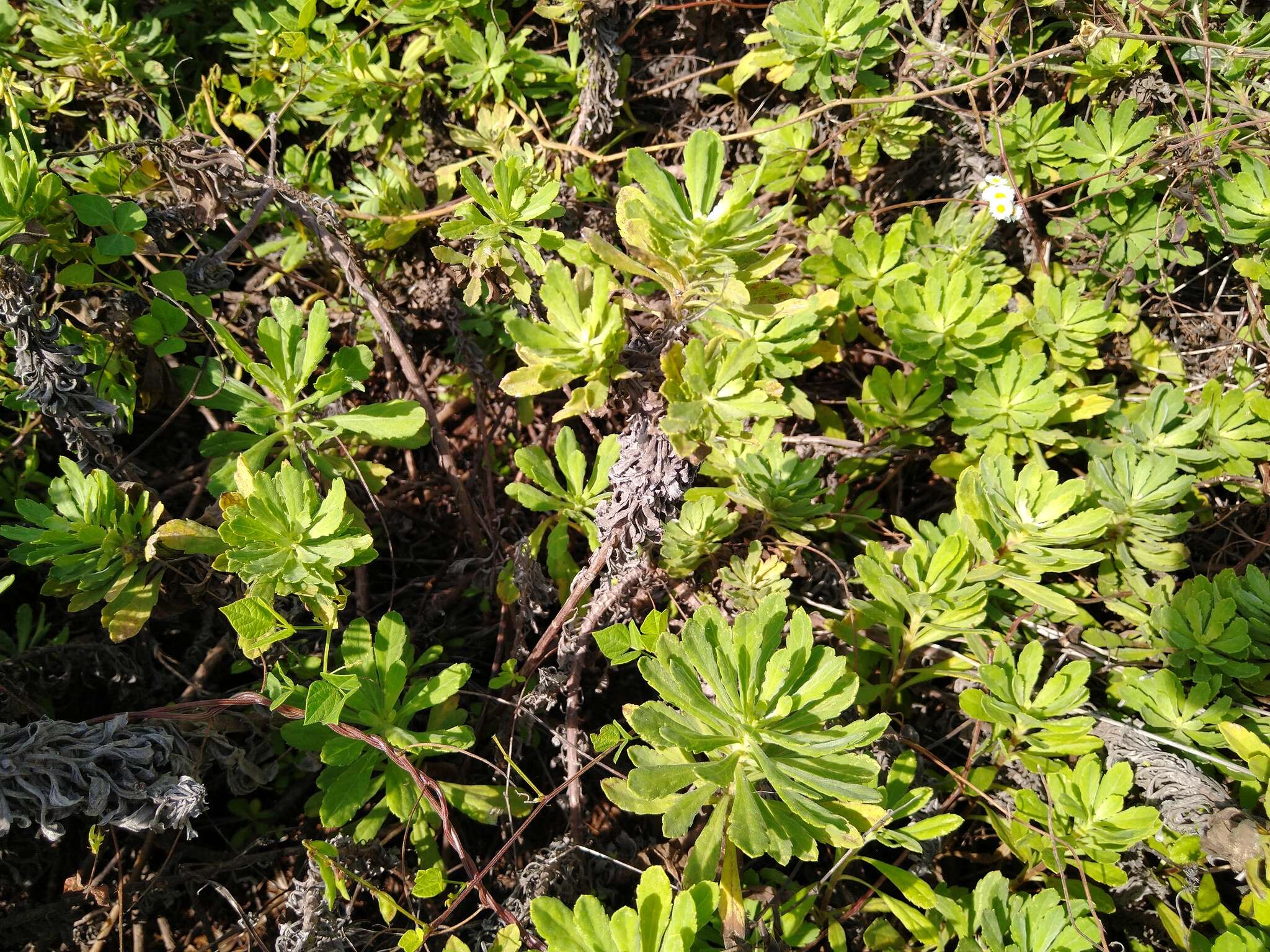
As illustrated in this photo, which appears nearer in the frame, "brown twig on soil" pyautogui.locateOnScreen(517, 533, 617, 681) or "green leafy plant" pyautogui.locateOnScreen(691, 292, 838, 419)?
"green leafy plant" pyautogui.locateOnScreen(691, 292, 838, 419)

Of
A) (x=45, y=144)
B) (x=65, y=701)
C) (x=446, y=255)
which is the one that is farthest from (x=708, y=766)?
(x=45, y=144)

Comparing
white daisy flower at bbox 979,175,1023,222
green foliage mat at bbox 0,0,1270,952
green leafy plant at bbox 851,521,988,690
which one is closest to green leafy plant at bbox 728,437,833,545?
green foliage mat at bbox 0,0,1270,952

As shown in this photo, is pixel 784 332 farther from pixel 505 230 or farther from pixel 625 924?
pixel 625 924

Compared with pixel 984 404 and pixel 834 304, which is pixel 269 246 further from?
pixel 984 404

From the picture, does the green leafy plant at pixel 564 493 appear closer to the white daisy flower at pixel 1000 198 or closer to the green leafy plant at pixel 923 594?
the green leafy plant at pixel 923 594

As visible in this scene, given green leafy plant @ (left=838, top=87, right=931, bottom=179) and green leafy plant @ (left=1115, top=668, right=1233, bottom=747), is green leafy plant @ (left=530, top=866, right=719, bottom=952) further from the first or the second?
green leafy plant @ (left=838, top=87, right=931, bottom=179)

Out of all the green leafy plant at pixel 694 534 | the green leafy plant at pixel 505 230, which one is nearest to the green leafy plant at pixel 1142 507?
the green leafy plant at pixel 694 534
